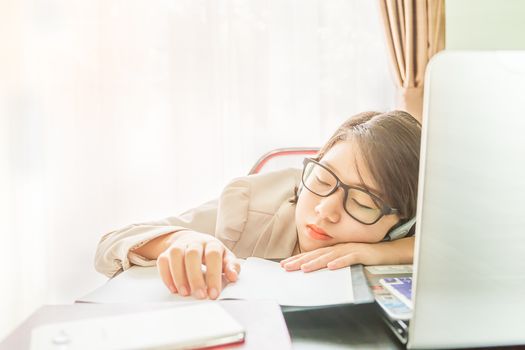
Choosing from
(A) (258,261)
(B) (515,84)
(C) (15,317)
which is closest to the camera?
(B) (515,84)

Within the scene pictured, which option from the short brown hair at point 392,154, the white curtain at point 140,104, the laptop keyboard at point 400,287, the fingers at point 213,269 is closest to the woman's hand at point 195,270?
the fingers at point 213,269

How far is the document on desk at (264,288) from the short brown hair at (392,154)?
24 centimetres

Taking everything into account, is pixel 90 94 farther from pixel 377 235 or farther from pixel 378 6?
pixel 377 235

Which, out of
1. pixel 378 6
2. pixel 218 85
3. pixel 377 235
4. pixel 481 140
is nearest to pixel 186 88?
pixel 218 85

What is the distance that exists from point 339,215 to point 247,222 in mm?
314

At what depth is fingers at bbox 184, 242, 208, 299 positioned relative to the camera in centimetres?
66

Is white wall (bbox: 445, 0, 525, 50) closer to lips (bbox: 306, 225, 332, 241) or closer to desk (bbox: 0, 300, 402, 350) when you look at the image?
lips (bbox: 306, 225, 332, 241)

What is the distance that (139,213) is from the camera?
6.70 ft

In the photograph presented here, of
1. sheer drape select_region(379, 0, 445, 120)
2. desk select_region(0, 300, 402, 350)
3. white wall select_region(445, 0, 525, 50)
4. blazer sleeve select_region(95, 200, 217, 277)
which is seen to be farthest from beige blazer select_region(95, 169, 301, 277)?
white wall select_region(445, 0, 525, 50)

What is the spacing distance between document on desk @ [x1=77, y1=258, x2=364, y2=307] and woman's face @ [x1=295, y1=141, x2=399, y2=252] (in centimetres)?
16

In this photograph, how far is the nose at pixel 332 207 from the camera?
90 centimetres

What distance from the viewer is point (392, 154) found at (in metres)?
0.96

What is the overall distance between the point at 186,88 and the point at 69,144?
527 mm

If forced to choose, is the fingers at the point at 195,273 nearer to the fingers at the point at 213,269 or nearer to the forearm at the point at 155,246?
the fingers at the point at 213,269
